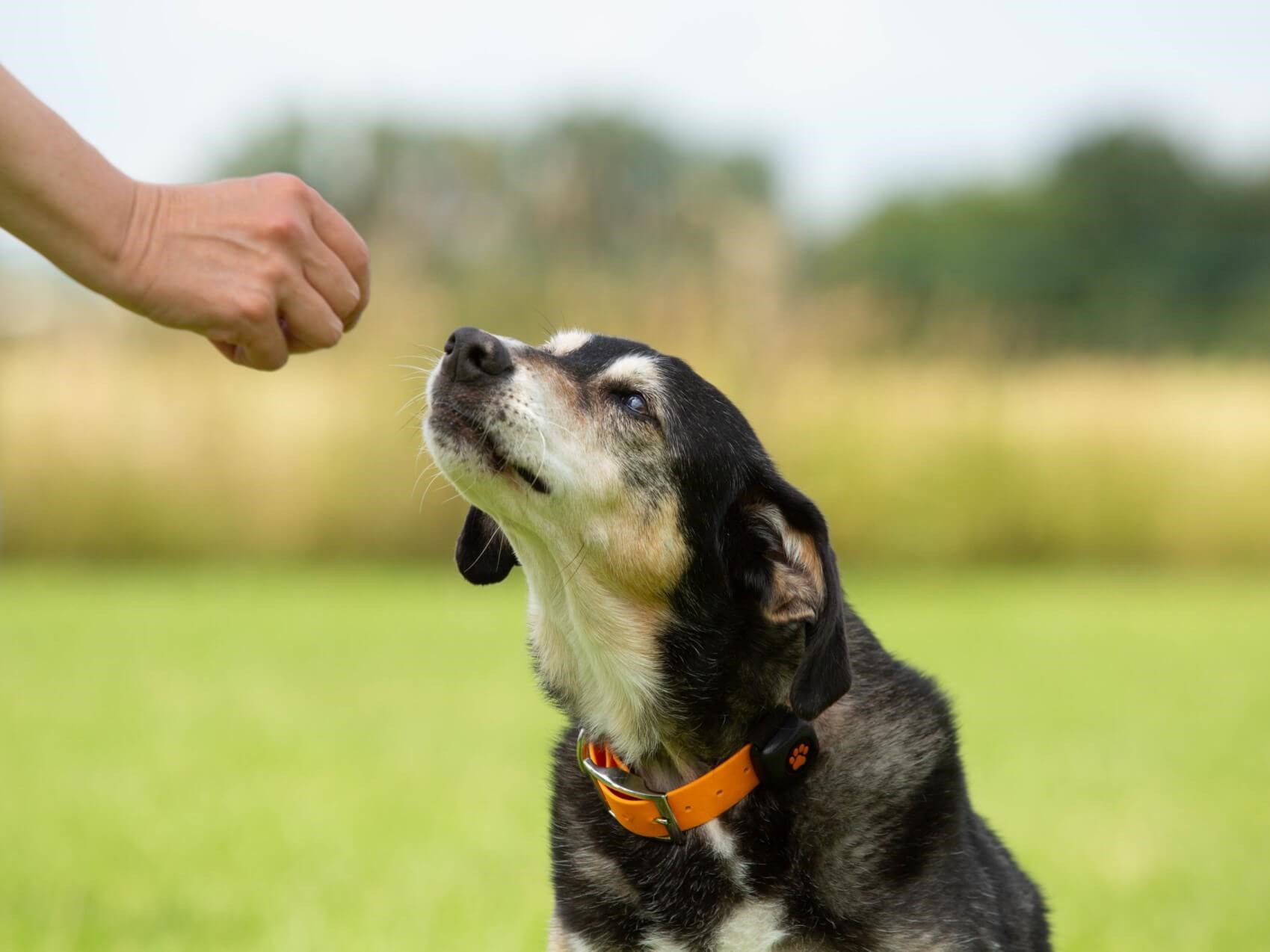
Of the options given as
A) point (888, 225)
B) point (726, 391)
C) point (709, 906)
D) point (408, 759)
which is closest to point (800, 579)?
point (709, 906)

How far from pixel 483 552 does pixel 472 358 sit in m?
0.68

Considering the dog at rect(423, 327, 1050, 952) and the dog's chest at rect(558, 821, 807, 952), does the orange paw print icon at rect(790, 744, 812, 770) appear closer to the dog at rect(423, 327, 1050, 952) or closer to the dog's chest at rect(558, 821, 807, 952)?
the dog at rect(423, 327, 1050, 952)

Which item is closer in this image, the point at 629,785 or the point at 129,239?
the point at 129,239

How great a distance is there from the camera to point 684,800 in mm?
3105

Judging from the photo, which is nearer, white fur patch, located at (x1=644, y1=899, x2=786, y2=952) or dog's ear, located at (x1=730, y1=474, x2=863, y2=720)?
dog's ear, located at (x1=730, y1=474, x2=863, y2=720)

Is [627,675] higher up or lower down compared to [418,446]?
higher up

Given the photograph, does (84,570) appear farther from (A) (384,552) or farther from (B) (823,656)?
(B) (823,656)

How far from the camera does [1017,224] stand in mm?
47625

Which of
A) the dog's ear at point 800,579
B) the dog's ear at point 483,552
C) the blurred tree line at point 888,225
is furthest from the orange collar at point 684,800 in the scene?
the blurred tree line at point 888,225

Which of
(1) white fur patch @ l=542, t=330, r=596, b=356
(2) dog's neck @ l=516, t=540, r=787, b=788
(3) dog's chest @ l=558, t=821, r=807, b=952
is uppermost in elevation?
→ (1) white fur patch @ l=542, t=330, r=596, b=356

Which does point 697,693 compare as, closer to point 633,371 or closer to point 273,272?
point 633,371

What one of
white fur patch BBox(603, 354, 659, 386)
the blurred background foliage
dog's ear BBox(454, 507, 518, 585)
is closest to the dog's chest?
dog's ear BBox(454, 507, 518, 585)

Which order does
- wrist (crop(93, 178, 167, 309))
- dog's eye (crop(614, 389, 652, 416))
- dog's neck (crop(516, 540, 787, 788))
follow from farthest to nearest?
dog's eye (crop(614, 389, 652, 416)) < dog's neck (crop(516, 540, 787, 788)) < wrist (crop(93, 178, 167, 309))

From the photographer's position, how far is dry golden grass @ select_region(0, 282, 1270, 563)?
1608 cm
